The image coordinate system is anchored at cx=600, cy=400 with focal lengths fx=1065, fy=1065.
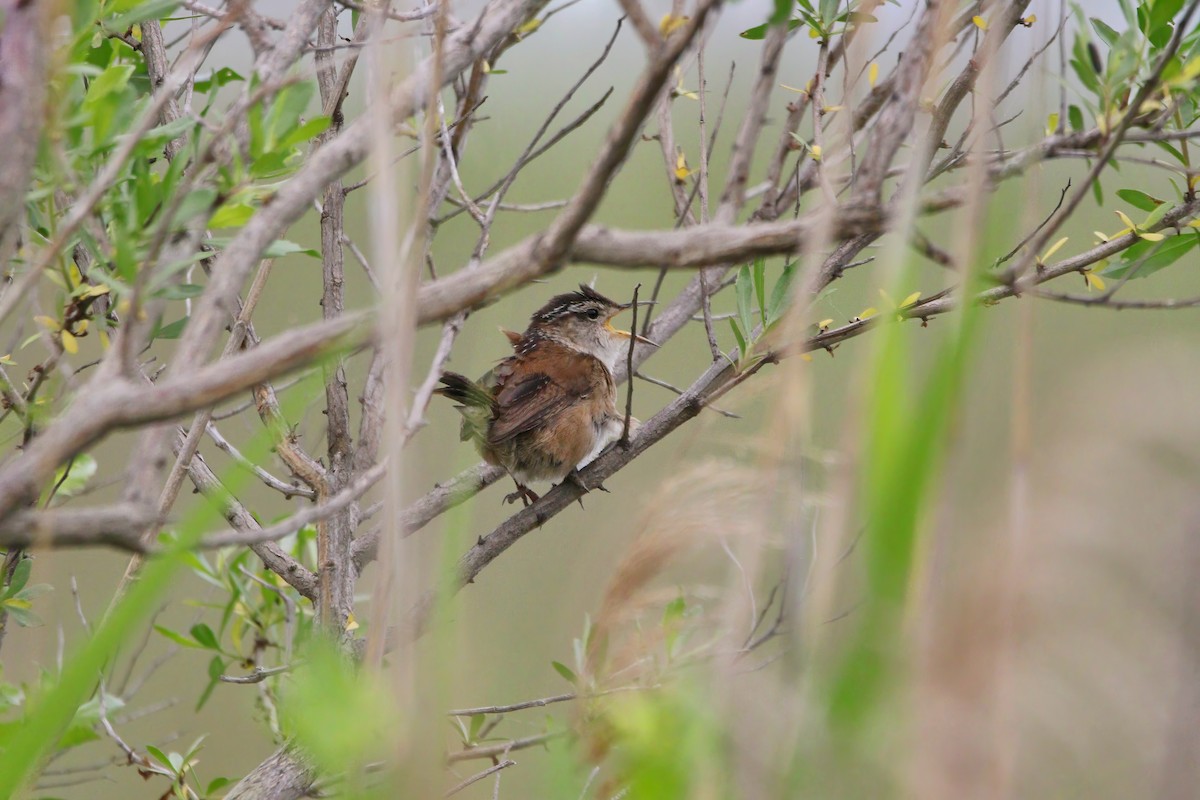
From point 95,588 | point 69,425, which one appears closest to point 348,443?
point 69,425

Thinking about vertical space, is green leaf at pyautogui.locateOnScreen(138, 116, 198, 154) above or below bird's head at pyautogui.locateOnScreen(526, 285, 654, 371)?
above

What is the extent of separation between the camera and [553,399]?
13.2ft

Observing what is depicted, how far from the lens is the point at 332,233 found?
102 inches

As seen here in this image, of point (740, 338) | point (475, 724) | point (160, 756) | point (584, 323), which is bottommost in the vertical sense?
point (475, 724)

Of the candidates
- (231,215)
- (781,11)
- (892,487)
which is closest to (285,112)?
(231,215)

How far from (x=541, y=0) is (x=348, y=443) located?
1.16 meters

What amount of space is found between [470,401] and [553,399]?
49 centimetres

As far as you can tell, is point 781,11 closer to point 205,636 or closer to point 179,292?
point 179,292

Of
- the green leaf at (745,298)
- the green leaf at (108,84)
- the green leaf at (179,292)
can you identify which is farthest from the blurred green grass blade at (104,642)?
the green leaf at (745,298)

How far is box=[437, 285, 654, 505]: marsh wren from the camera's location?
3822 millimetres

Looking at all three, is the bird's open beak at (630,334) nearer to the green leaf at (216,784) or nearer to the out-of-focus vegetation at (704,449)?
the out-of-focus vegetation at (704,449)

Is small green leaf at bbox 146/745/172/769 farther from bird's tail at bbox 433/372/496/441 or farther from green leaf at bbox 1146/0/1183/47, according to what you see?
green leaf at bbox 1146/0/1183/47

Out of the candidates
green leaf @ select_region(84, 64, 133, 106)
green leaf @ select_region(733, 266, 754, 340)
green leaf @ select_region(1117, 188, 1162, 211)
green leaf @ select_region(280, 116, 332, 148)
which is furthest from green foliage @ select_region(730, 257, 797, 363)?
green leaf @ select_region(84, 64, 133, 106)

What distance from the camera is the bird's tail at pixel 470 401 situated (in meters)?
3.46
